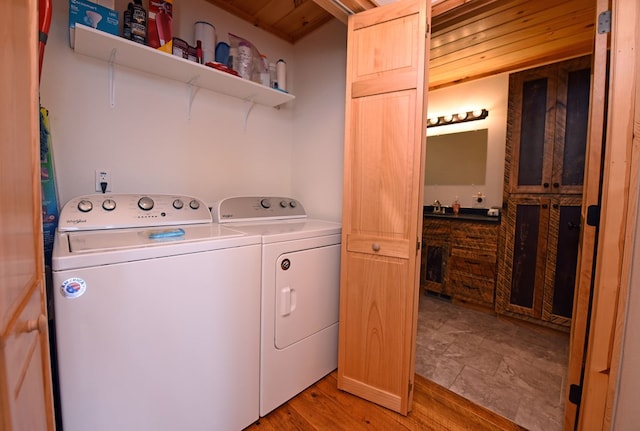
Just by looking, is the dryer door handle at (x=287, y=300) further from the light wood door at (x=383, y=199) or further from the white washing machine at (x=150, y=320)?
the light wood door at (x=383, y=199)

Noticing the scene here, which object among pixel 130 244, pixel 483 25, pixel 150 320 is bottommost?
pixel 150 320

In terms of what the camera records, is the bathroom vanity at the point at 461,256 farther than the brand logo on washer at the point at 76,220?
Yes

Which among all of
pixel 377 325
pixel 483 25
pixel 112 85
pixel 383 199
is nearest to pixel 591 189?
pixel 383 199

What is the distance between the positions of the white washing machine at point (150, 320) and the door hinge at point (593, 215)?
1.33 m

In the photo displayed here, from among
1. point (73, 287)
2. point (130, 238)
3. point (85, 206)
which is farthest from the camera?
point (85, 206)

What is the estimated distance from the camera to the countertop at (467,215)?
2.59 metres

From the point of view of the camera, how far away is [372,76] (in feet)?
4.74

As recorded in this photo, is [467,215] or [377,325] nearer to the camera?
[377,325]

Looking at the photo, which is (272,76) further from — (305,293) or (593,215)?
(593,215)

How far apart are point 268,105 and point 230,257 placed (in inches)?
56.6

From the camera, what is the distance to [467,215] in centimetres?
282

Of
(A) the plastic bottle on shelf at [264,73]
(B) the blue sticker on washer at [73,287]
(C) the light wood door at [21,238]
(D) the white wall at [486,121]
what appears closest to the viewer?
(C) the light wood door at [21,238]

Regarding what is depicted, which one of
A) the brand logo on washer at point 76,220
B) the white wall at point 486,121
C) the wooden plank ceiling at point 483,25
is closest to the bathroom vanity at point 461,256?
the white wall at point 486,121

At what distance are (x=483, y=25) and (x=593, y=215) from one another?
1.68 metres
